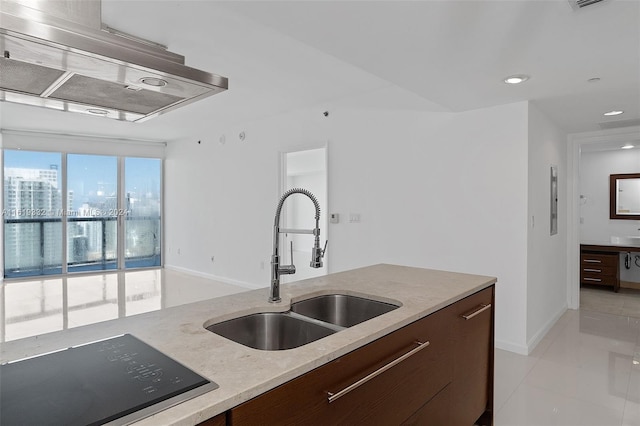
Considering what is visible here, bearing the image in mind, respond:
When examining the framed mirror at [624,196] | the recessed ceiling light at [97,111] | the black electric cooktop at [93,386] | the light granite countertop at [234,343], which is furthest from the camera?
the framed mirror at [624,196]

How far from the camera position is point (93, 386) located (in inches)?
32.9

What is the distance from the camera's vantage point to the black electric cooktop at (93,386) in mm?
725

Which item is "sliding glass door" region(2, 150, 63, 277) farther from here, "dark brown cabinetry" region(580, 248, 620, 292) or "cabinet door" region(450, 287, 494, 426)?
"dark brown cabinetry" region(580, 248, 620, 292)

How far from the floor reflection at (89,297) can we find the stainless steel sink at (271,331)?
3.30m

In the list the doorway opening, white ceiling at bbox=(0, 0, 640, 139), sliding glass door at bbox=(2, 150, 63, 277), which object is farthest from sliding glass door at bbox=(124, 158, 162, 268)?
white ceiling at bbox=(0, 0, 640, 139)

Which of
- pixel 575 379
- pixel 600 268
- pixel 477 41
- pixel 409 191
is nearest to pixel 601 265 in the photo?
pixel 600 268

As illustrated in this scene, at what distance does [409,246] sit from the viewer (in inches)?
162

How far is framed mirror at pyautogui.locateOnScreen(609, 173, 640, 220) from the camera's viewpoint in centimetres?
586

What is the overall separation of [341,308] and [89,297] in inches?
195

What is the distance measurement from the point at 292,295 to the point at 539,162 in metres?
3.23

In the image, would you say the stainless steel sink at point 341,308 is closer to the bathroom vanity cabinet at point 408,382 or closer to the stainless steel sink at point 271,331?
the stainless steel sink at point 271,331

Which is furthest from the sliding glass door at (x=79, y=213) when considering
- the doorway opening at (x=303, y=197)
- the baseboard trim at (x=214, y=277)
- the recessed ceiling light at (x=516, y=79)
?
the recessed ceiling light at (x=516, y=79)

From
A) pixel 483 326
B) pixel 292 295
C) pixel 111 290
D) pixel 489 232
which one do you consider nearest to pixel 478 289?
pixel 483 326

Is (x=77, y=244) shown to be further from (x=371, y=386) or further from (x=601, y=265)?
(x=601, y=265)
